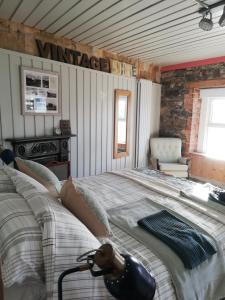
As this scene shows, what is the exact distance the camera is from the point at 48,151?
9.87ft

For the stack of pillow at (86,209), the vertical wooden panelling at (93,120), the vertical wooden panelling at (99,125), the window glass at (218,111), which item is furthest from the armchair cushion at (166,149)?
the stack of pillow at (86,209)

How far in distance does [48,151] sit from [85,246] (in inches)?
89.6

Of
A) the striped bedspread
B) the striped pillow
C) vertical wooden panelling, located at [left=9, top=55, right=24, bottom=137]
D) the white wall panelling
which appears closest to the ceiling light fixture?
the striped bedspread

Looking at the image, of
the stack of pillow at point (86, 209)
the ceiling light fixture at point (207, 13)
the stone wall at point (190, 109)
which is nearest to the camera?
the stack of pillow at point (86, 209)

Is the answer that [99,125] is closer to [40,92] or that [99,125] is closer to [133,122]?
[133,122]

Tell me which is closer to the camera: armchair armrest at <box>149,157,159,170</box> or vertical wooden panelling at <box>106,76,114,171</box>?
vertical wooden panelling at <box>106,76,114,171</box>

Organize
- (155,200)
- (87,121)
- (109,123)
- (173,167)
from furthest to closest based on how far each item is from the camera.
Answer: (173,167), (109,123), (87,121), (155,200)

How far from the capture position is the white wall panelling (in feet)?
8.63

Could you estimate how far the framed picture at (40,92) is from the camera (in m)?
2.74

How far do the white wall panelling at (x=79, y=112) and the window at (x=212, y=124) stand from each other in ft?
4.57

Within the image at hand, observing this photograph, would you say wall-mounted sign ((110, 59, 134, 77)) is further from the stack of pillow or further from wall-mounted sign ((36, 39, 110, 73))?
the stack of pillow

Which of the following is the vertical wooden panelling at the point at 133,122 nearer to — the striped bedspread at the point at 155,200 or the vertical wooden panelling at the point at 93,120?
the vertical wooden panelling at the point at 93,120

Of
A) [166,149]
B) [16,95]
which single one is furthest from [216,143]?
[16,95]

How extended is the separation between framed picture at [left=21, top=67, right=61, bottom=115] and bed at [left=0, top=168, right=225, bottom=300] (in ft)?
4.49
